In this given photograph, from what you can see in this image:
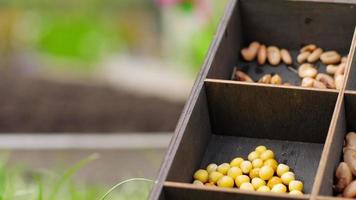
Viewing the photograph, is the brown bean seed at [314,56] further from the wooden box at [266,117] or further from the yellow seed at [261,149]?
the yellow seed at [261,149]

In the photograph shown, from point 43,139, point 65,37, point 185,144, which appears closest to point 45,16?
point 65,37

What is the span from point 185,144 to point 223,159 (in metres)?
0.20

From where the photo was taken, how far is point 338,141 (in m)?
1.88

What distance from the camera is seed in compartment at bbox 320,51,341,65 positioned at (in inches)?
90.7

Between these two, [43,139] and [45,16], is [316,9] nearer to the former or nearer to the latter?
[43,139]

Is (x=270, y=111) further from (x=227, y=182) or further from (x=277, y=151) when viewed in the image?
(x=227, y=182)

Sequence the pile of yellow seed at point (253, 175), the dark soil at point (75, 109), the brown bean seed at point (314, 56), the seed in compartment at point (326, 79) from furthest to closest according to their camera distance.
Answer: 1. the dark soil at point (75, 109)
2. the brown bean seed at point (314, 56)
3. the seed in compartment at point (326, 79)
4. the pile of yellow seed at point (253, 175)

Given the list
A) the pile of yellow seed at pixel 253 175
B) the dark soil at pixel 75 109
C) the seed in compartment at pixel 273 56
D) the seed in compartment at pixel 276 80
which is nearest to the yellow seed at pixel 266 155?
the pile of yellow seed at pixel 253 175

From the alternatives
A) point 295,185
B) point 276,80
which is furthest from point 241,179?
point 276,80

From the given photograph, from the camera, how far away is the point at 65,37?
17.4 ft

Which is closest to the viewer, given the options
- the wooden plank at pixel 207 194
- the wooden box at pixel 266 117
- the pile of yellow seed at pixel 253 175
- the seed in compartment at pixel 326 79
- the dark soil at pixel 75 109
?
the wooden plank at pixel 207 194

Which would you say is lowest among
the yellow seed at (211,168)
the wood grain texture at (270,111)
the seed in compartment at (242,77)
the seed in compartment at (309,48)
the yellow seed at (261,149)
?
the yellow seed at (211,168)

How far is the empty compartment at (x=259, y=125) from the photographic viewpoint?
77.7 inches

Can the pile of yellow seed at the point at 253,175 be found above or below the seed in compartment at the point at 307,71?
below
